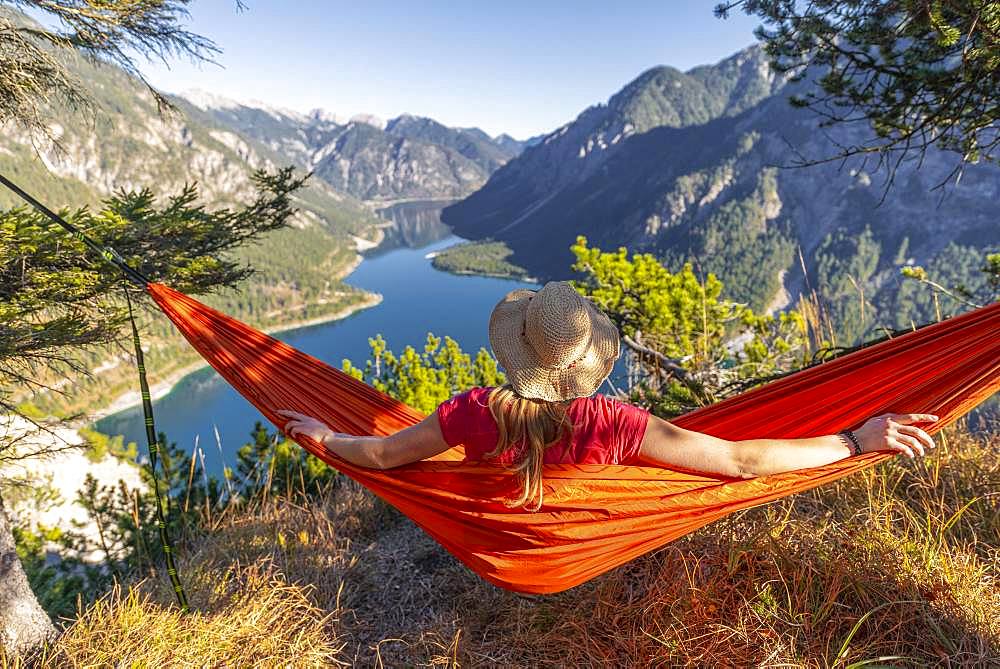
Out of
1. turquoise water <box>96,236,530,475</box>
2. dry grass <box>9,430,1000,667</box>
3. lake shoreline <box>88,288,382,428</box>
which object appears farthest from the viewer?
lake shoreline <box>88,288,382,428</box>

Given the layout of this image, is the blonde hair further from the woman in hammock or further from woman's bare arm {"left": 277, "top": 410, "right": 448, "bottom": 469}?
woman's bare arm {"left": 277, "top": 410, "right": 448, "bottom": 469}

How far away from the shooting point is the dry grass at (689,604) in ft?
3.92

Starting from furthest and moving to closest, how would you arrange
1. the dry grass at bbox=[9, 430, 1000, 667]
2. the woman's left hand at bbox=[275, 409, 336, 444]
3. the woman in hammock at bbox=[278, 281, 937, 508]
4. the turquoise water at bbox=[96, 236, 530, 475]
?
1. the turquoise water at bbox=[96, 236, 530, 475]
2. the woman's left hand at bbox=[275, 409, 336, 444]
3. the dry grass at bbox=[9, 430, 1000, 667]
4. the woman in hammock at bbox=[278, 281, 937, 508]

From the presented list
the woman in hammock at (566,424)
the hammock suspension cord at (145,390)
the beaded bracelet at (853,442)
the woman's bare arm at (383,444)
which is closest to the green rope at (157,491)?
the hammock suspension cord at (145,390)

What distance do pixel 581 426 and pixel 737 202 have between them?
72.3 m

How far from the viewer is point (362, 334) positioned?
169 feet

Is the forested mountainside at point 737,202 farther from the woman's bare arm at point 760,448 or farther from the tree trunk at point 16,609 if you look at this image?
the tree trunk at point 16,609

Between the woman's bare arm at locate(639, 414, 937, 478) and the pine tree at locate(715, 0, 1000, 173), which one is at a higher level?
the pine tree at locate(715, 0, 1000, 173)

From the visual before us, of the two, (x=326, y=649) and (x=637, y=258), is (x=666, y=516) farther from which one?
(x=637, y=258)

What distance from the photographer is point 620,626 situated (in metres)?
1.33

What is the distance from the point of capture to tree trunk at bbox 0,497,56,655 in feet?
5.03

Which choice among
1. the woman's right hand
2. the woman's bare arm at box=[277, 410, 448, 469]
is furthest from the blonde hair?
the woman's right hand

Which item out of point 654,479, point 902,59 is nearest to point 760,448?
point 654,479

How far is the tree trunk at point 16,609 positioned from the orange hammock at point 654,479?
1014 mm
